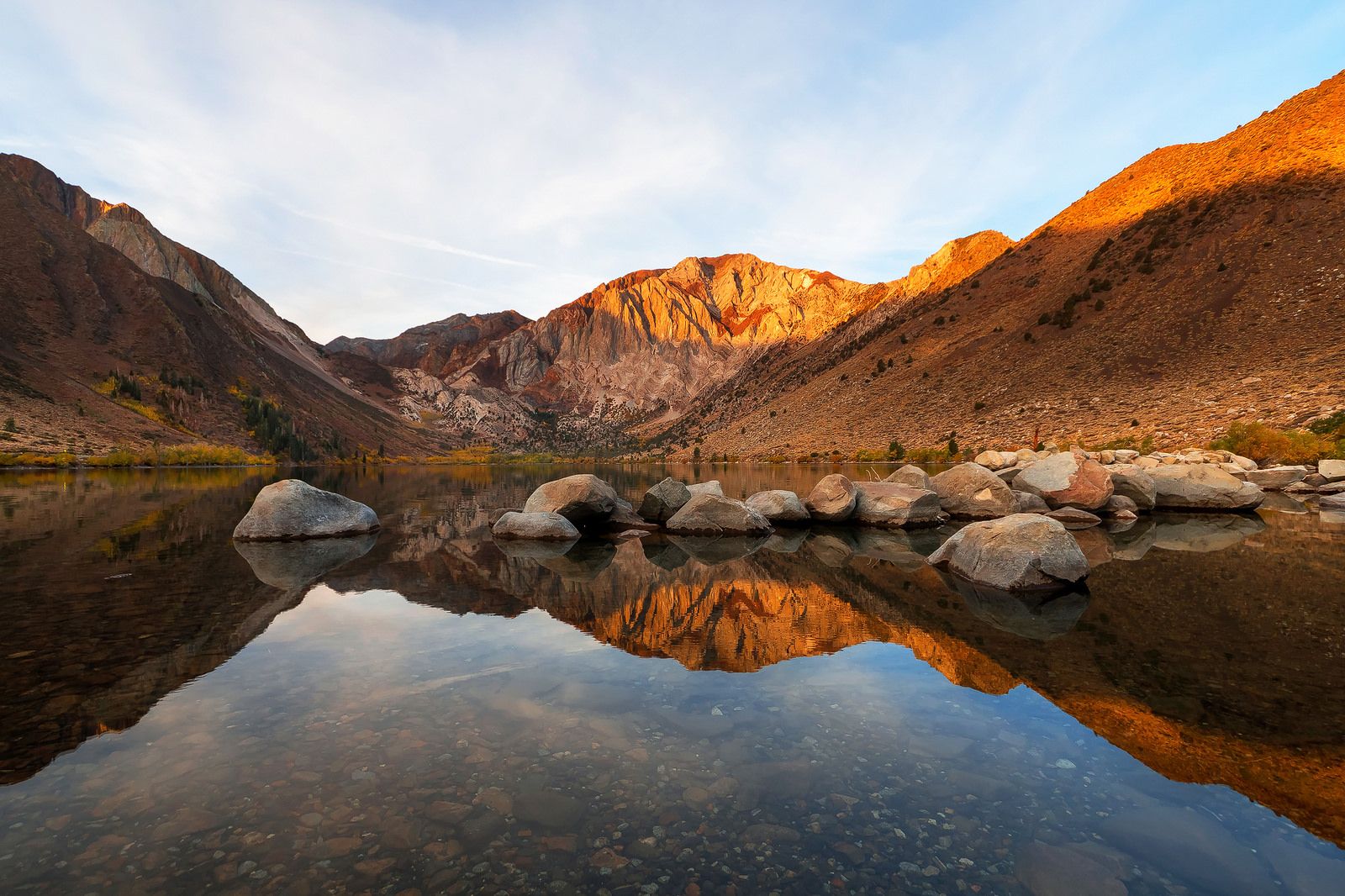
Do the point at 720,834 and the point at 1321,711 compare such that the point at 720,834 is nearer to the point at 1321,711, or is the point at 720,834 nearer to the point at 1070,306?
the point at 1321,711

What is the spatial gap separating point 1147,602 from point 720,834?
12858 millimetres

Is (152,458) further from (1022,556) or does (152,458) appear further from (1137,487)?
(1137,487)

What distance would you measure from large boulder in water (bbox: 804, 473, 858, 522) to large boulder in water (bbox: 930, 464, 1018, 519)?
4.24 metres

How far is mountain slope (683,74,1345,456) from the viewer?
56906mm

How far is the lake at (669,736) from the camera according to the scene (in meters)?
4.75

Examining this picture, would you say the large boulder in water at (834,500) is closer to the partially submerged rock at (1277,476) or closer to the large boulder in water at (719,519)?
the large boulder in water at (719,519)

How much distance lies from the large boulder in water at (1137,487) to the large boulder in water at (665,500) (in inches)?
791

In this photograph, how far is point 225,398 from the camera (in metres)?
153

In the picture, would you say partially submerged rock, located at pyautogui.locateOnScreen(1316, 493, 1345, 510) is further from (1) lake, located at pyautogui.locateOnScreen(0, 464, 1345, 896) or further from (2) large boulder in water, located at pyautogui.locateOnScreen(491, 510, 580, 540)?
(2) large boulder in water, located at pyautogui.locateOnScreen(491, 510, 580, 540)

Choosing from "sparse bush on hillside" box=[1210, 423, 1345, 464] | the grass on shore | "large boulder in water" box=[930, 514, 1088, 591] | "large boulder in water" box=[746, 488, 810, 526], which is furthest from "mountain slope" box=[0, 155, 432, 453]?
"sparse bush on hillside" box=[1210, 423, 1345, 464]

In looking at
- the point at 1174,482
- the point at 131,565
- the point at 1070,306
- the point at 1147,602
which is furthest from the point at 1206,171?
the point at 131,565

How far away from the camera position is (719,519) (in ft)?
80.2

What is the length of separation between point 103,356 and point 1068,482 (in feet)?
588

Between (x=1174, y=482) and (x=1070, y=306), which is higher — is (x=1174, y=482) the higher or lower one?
the lower one
